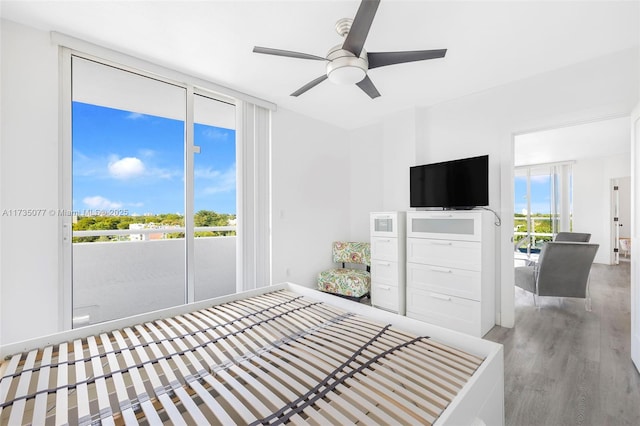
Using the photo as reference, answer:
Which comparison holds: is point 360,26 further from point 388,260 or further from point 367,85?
point 388,260

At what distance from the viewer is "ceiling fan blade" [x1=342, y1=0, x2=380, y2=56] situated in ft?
4.20

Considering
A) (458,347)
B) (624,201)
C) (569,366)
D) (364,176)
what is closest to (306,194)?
(364,176)

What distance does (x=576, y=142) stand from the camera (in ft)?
15.6

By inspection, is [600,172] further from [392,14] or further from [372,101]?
[392,14]

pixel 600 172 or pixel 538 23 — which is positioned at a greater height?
pixel 538 23

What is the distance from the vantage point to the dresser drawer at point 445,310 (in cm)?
255

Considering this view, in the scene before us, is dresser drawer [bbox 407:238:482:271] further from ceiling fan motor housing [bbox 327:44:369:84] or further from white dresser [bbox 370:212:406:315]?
ceiling fan motor housing [bbox 327:44:369:84]

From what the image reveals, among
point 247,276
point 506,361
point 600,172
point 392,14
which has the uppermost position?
point 392,14

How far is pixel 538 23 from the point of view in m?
1.90

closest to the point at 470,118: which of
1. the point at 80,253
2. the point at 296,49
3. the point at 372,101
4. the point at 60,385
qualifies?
the point at 372,101

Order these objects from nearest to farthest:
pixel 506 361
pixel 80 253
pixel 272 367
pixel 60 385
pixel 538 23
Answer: pixel 60 385, pixel 272 367, pixel 538 23, pixel 506 361, pixel 80 253

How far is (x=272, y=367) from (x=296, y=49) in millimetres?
2235

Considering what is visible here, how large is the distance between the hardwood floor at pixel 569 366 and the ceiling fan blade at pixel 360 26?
2300 mm

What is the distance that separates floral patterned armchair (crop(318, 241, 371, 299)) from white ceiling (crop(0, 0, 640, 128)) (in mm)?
2173
